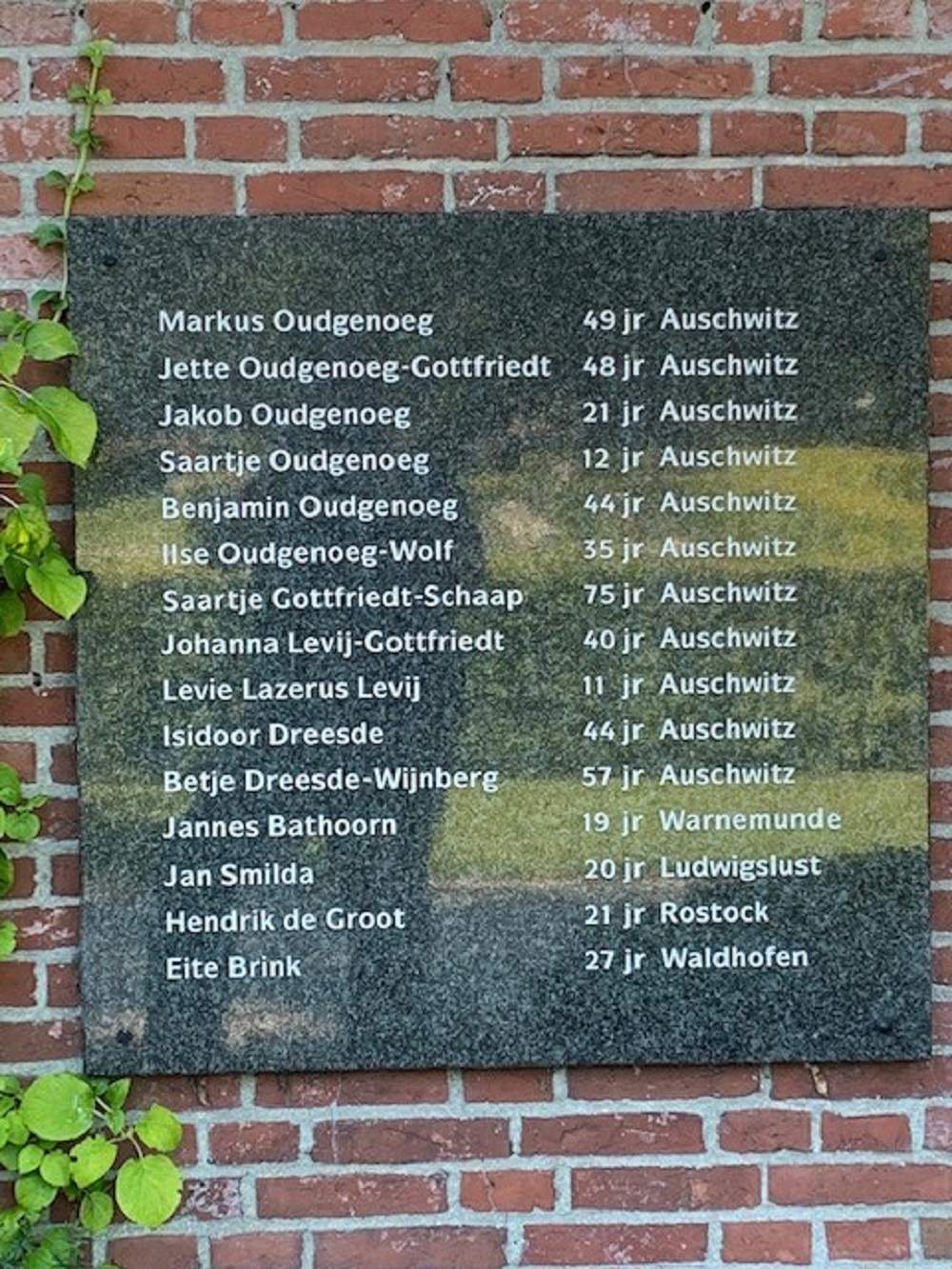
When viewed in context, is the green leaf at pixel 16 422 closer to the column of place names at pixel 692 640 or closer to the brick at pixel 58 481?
the brick at pixel 58 481

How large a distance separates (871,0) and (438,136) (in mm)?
686

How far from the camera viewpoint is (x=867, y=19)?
2.03 metres

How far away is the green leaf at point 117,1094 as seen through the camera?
2.00 metres

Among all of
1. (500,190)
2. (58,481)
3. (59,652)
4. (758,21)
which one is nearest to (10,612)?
(59,652)

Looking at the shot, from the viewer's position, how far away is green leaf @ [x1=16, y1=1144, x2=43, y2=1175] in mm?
1976

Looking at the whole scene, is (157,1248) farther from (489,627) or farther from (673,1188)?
(489,627)

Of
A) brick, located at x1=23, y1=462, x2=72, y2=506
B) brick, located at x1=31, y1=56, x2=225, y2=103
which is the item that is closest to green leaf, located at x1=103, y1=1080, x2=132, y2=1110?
brick, located at x1=23, y1=462, x2=72, y2=506

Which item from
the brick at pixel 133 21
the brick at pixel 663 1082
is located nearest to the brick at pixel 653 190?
the brick at pixel 133 21

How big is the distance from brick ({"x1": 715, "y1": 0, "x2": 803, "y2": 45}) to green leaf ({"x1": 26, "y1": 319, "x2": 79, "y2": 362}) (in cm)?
107

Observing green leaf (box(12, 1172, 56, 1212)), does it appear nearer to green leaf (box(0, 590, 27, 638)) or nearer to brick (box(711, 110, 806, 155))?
green leaf (box(0, 590, 27, 638))

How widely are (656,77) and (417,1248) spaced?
1820 mm

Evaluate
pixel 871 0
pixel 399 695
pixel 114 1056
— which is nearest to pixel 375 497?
pixel 399 695

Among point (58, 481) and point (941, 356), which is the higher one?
point (941, 356)

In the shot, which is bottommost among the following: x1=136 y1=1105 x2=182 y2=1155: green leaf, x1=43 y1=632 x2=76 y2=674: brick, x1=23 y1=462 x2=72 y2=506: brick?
x1=136 y1=1105 x2=182 y2=1155: green leaf
